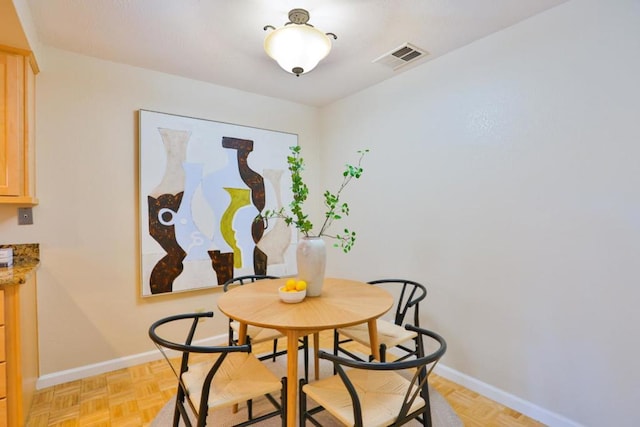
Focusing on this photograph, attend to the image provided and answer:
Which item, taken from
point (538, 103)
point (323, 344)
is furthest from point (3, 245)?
point (538, 103)

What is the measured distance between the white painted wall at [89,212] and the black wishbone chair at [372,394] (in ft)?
6.22

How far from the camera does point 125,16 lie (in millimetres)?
1971

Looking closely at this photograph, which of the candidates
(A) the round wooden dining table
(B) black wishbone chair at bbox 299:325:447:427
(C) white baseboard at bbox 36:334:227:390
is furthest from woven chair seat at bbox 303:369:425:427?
(C) white baseboard at bbox 36:334:227:390

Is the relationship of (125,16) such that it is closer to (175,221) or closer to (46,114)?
(46,114)

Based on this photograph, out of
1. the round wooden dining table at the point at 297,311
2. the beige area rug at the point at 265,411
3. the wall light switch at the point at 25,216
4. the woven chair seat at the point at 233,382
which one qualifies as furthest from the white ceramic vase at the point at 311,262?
the wall light switch at the point at 25,216

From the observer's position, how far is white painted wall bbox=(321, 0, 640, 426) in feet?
5.52

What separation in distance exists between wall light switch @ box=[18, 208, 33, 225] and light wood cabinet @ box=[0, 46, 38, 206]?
11.0 inches

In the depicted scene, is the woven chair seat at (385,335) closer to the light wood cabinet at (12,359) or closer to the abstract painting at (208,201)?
the abstract painting at (208,201)

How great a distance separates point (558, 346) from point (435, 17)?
2098 millimetres

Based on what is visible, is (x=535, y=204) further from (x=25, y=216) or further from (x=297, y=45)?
(x=25, y=216)

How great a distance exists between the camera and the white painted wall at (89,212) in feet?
7.63

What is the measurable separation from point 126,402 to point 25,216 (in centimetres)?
145

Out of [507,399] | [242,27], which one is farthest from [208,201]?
[507,399]

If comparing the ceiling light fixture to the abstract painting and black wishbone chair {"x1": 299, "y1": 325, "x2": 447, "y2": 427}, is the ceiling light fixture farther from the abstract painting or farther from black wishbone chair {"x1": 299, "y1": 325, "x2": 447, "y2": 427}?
black wishbone chair {"x1": 299, "y1": 325, "x2": 447, "y2": 427}
